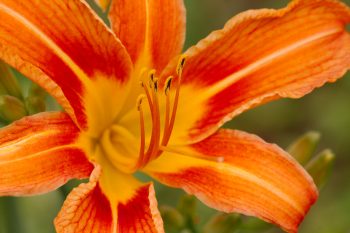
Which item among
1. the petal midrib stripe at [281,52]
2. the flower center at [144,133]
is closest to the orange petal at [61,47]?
the flower center at [144,133]

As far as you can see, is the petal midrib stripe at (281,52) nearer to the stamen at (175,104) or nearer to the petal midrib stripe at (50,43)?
the stamen at (175,104)

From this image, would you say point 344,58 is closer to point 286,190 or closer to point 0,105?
point 286,190

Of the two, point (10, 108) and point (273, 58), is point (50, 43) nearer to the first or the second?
point (10, 108)

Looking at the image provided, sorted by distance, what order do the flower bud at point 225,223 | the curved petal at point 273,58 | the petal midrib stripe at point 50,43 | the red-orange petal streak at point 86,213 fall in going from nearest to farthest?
1. the red-orange petal streak at point 86,213
2. the petal midrib stripe at point 50,43
3. the curved petal at point 273,58
4. the flower bud at point 225,223

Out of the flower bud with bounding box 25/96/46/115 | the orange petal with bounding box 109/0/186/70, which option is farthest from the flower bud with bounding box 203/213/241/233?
the flower bud with bounding box 25/96/46/115

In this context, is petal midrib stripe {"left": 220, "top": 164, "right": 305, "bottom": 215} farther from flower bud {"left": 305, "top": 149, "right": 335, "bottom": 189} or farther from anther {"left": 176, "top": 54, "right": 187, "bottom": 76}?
flower bud {"left": 305, "top": 149, "right": 335, "bottom": 189}

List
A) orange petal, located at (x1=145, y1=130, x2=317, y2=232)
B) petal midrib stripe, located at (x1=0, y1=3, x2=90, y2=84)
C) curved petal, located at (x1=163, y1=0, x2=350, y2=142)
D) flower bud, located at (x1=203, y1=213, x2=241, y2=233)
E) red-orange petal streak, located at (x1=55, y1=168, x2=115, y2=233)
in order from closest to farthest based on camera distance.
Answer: red-orange petal streak, located at (x1=55, y1=168, x2=115, y2=233) < petal midrib stripe, located at (x1=0, y1=3, x2=90, y2=84) < orange petal, located at (x1=145, y1=130, x2=317, y2=232) < curved petal, located at (x1=163, y1=0, x2=350, y2=142) < flower bud, located at (x1=203, y1=213, x2=241, y2=233)
